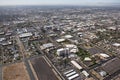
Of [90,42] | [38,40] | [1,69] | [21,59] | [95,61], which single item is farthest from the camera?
[38,40]

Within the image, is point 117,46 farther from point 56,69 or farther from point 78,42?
point 56,69

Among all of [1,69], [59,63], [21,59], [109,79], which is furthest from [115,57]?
[1,69]

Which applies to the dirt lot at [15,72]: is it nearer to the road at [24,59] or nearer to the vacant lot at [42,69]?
the road at [24,59]

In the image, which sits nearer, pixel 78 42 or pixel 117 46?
pixel 117 46

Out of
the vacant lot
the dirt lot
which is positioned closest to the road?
the dirt lot

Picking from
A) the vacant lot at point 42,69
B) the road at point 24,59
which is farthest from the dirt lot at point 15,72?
the vacant lot at point 42,69
